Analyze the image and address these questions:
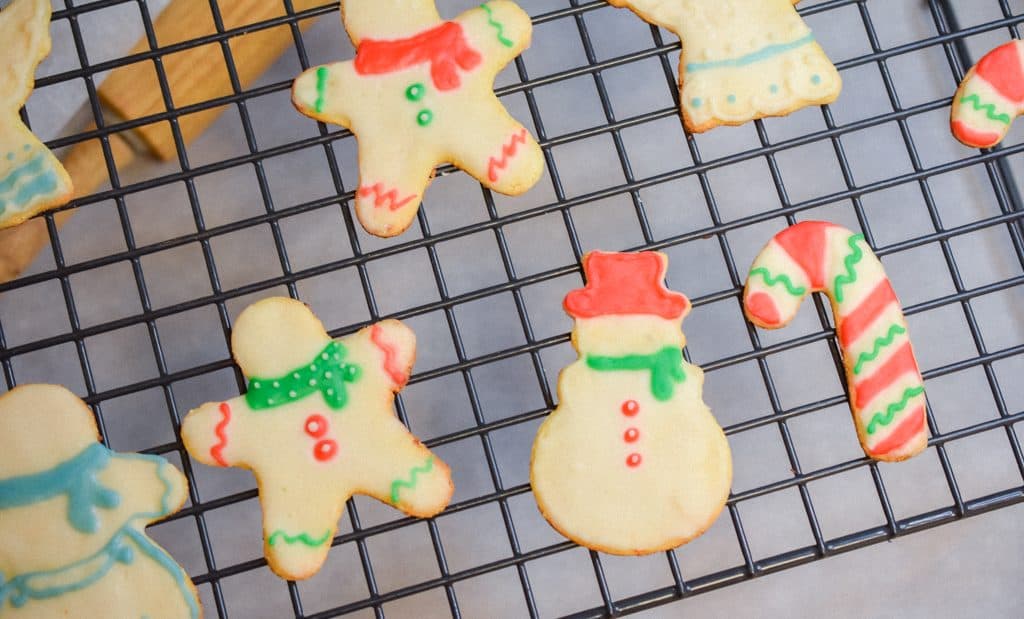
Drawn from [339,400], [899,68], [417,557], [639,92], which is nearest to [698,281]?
[639,92]

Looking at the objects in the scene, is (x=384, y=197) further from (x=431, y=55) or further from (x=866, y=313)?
(x=866, y=313)

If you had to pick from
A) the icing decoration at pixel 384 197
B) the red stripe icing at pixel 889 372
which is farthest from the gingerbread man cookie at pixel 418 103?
the red stripe icing at pixel 889 372

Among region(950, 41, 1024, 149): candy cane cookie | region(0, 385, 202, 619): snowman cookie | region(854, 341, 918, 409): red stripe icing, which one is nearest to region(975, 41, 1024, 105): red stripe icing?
region(950, 41, 1024, 149): candy cane cookie

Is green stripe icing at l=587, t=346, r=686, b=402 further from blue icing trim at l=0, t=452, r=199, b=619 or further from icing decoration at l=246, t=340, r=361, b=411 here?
blue icing trim at l=0, t=452, r=199, b=619

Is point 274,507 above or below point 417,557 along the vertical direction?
above

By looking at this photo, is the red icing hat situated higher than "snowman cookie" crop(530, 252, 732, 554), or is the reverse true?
the red icing hat

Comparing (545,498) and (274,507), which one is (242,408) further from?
(545,498)

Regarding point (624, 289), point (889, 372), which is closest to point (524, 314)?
point (624, 289)
